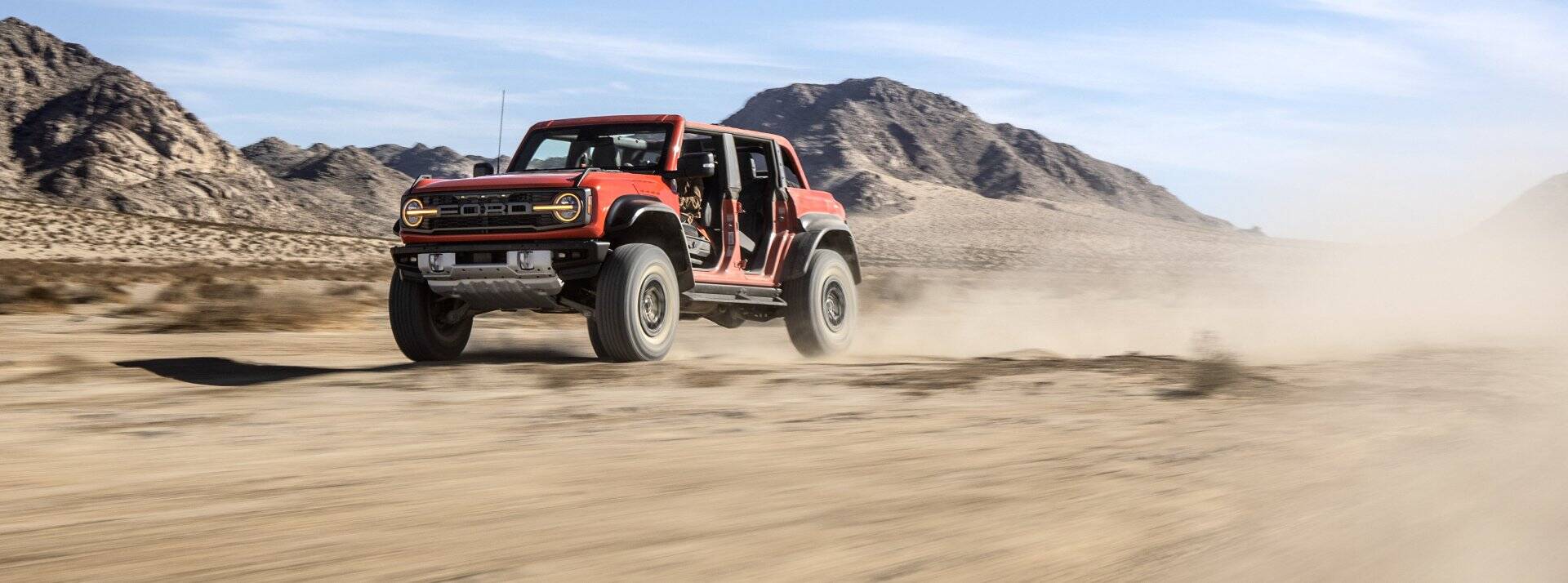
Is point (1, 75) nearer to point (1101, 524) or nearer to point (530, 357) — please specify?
point (530, 357)

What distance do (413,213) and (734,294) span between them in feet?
8.43

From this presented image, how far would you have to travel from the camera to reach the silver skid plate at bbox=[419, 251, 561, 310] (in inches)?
373

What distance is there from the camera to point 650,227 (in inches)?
406

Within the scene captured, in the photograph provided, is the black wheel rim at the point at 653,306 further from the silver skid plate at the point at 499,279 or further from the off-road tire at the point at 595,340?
the silver skid plate at the point at 499,279

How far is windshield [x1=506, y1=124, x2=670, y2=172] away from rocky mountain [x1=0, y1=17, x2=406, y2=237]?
286ft

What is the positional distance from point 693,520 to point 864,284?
956 inches

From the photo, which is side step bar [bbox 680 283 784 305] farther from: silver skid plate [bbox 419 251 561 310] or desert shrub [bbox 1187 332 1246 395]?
desert shrub [bbox 1187 332 1246 395]

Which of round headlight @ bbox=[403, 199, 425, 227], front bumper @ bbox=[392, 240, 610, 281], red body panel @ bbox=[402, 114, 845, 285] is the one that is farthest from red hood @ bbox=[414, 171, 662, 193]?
front bumper @ bbox=[392, 240, 610, 281]

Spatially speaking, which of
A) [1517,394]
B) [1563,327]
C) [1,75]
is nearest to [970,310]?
[1563,327]

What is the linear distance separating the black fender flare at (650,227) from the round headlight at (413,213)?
130 cm

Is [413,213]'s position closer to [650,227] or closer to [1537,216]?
[650,227]

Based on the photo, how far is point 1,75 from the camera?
353 ft

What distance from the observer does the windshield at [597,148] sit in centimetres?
1081

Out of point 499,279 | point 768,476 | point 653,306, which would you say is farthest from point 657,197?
point 768,476
